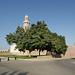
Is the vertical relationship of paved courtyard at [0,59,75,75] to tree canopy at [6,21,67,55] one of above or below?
below

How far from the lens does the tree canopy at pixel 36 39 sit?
30156 mm

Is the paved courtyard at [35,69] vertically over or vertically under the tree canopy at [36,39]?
under

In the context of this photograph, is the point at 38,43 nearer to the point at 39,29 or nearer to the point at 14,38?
the point at 39,29

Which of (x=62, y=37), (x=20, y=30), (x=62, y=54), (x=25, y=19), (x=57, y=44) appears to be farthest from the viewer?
(x=25, y=19)

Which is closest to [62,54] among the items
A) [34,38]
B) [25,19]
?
[34,38]

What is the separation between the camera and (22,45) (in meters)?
31.1

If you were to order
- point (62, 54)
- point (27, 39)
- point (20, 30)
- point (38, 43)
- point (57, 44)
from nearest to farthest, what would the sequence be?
point (38, 43), point (27, 39), point (57, 44), point (20, 30), point (62, 54)

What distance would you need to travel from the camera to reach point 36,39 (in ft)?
97.6

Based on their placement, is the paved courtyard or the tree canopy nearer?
the paved courtyard

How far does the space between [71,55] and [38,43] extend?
2640 centimetres

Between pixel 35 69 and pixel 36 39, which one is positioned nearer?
pixel 35 69

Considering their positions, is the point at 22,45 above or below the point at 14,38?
below

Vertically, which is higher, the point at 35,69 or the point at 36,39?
the point at 36,39

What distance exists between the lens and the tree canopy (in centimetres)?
3016
